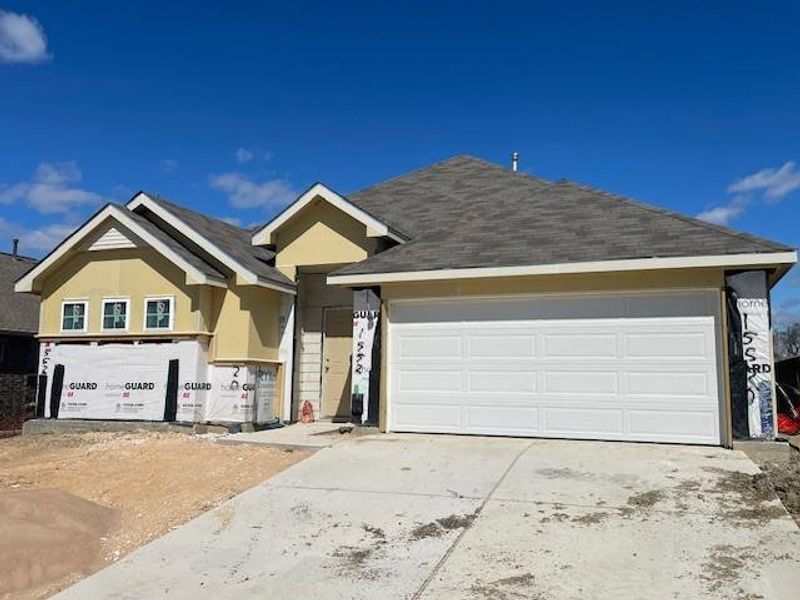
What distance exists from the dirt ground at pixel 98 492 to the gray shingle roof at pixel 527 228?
4131mm

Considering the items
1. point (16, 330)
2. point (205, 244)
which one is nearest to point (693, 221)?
point (205, 244)

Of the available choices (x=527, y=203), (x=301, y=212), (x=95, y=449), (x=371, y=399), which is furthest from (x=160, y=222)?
(x=527, y=203)

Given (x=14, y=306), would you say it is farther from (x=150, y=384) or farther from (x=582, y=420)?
(x=582, y=420)

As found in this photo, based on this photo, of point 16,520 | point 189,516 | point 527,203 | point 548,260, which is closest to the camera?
point 16,520

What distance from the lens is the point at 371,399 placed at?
11.8 meters

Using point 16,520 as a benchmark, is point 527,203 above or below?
above

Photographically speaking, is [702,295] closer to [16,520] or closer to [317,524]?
[317,524]

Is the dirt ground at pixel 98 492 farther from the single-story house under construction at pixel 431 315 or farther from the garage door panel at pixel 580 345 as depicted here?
the garage door panel at pixel 580 345

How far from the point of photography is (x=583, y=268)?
10.4 metres

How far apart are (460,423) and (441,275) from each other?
247 cm

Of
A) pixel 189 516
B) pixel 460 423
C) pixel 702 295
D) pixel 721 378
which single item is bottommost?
pixel 189 516

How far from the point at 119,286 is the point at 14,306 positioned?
380 inches

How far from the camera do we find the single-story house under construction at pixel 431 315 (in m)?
10.1

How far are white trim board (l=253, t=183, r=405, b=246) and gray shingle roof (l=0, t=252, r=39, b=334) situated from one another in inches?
396
